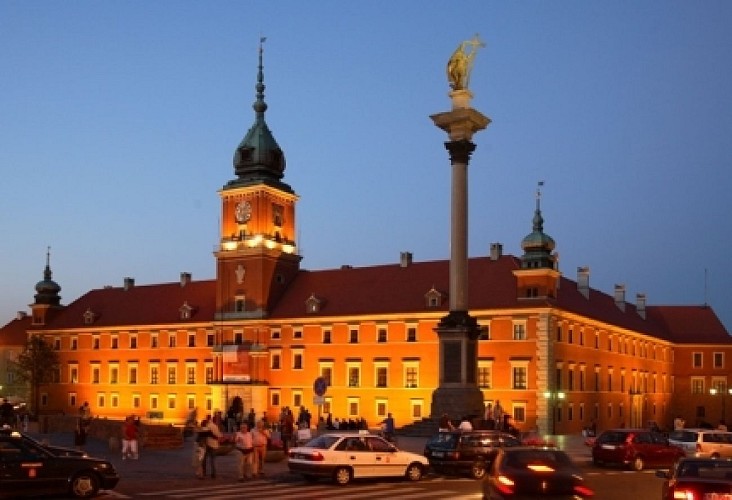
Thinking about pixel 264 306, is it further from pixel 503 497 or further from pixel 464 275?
pixel 503 497

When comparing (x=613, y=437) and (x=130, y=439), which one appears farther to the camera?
(x=613, y=437)

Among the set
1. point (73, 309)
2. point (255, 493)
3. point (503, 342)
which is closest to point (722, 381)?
point (503, 342)

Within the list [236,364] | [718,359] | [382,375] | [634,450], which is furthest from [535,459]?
[718,359]

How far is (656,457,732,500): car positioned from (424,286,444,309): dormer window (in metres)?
53.7

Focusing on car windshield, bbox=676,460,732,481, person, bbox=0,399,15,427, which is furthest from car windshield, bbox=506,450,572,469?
person, bbox=0,399,15,427

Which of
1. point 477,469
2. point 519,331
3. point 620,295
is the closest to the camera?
point 477,469

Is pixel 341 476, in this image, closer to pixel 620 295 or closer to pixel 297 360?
pixel 297 360

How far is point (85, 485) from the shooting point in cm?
2238

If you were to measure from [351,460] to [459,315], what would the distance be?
1907 cm

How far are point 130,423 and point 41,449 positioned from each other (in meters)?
11.1

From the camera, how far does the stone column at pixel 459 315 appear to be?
4438cm

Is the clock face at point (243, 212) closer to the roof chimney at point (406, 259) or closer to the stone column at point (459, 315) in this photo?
the roof chimney at point (406, 259)

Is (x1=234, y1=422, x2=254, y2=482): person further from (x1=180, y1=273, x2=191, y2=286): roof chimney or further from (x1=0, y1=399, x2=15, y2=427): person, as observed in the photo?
(x1=180, y1=273, x2=191, y2=286): roof chimney

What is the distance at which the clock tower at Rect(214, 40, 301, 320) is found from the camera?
266 feet
